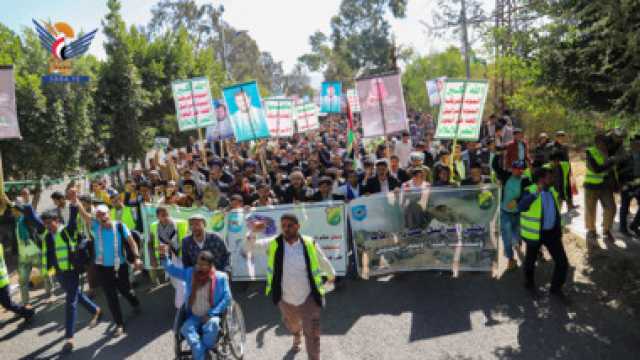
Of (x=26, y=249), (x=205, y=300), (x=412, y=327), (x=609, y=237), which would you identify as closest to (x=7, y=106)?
(x=26, y=249)

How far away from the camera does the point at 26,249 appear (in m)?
7.77

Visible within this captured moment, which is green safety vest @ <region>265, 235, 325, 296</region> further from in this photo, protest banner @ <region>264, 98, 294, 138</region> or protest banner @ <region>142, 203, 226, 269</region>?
protest banner @ <region>264, 98, 294, 138</region>

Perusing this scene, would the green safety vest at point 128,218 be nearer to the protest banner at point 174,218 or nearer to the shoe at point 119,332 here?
the protest banner at point 174,218

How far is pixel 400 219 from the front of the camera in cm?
707

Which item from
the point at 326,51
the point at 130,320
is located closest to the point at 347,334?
the point at 130,320

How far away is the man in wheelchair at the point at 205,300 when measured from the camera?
467 centimetres

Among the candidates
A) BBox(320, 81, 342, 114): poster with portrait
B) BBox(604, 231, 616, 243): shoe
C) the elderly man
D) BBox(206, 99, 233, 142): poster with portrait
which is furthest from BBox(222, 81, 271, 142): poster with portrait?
BBox(320, 81, 342, 114): poster with portrait

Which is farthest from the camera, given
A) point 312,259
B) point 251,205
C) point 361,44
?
point 361,44

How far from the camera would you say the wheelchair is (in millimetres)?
4703

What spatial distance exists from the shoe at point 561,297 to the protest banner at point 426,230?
35.6 inches

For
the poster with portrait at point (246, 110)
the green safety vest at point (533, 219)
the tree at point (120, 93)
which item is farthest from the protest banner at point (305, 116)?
the green safety vest at point (533, 219)

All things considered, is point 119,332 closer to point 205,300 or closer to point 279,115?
point 205,300

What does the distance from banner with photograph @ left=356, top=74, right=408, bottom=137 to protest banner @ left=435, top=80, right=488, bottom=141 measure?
31.9 inches

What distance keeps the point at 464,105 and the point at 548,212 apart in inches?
129
